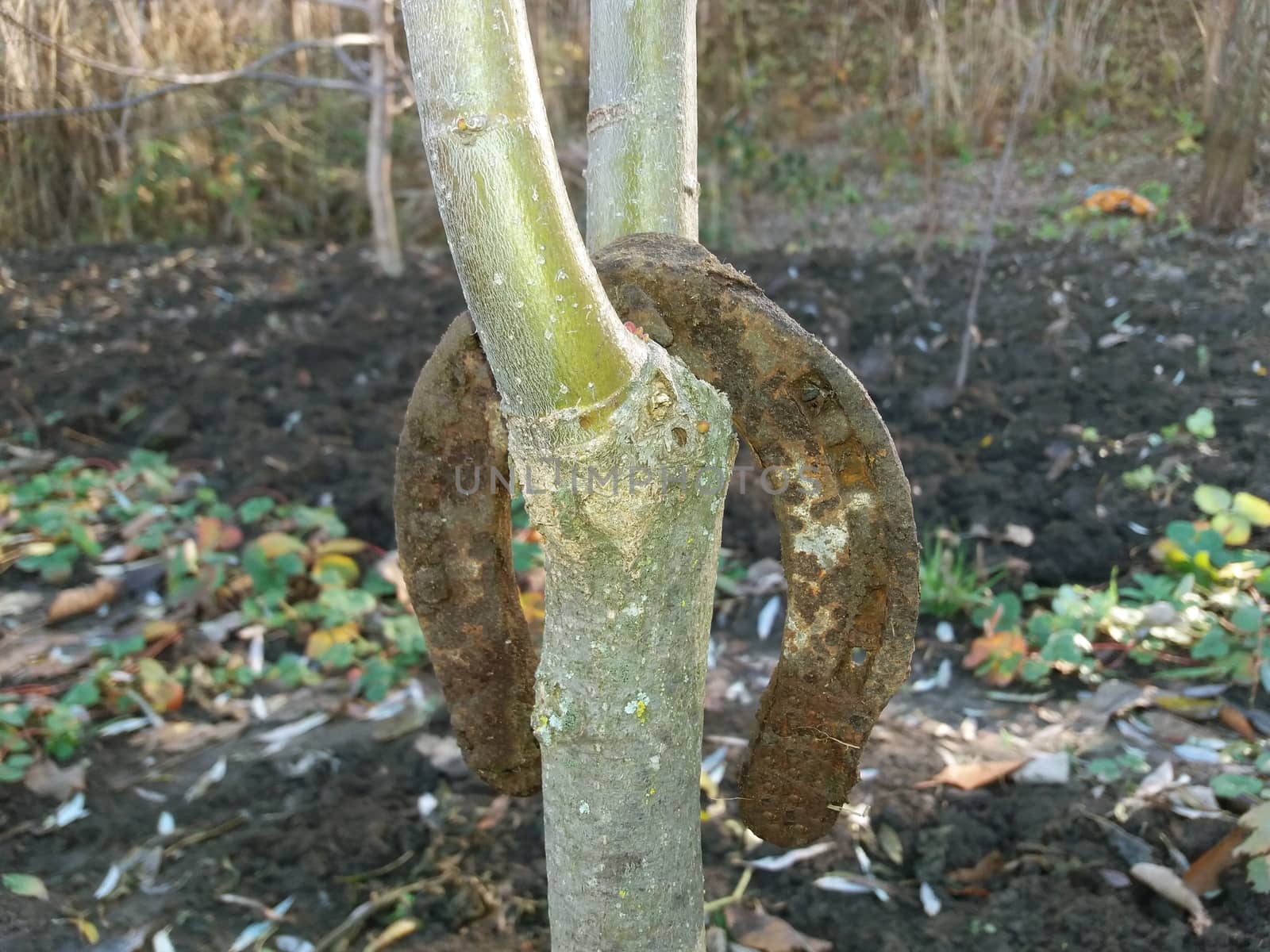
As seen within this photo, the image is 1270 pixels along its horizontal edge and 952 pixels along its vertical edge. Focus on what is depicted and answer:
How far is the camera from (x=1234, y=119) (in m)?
4.62

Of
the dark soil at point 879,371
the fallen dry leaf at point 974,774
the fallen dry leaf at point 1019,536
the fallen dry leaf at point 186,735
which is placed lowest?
the fallen dry leaf at point 186,735

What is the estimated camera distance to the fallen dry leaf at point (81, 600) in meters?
2.83

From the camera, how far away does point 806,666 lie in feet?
3.93

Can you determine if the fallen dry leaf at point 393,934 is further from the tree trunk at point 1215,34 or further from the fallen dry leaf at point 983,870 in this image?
the tree trunk at point 1215,34

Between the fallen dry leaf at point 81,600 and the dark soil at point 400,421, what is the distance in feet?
1.91

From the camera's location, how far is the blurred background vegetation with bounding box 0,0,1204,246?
18.1 feet

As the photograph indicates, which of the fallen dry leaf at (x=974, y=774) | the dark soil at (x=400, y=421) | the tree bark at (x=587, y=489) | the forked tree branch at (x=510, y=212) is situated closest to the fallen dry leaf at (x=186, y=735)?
the dark soil at (x=400, y=421)

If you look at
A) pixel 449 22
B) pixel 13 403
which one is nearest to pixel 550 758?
pixel 449 22

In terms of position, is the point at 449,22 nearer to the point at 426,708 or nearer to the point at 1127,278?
the point at 426,708

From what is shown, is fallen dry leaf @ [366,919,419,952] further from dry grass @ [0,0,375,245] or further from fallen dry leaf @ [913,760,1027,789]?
dry grass @ [0,0,375,245]

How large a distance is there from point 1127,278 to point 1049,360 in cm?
125

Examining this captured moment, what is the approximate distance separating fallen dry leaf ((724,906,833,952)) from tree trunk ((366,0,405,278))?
4786mm

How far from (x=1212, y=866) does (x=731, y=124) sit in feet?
22.4

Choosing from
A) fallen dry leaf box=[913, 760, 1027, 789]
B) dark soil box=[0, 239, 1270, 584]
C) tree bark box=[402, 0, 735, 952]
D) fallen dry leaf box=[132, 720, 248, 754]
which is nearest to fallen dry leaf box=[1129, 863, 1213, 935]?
fallen dry leaf box=[913, 760, 1027, 789]
